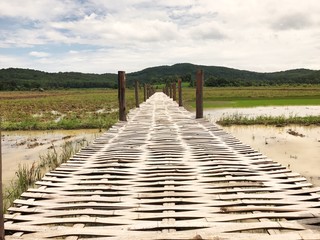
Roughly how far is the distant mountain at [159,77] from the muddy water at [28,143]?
74972mm

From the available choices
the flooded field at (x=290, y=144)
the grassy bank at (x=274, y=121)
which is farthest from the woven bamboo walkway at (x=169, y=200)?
the grassy bank at (x=274, y=121)

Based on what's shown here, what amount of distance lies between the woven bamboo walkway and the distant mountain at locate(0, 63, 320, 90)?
83096 millimetres

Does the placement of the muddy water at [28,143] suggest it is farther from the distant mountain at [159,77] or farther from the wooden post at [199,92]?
the distant mountain at [159,77]

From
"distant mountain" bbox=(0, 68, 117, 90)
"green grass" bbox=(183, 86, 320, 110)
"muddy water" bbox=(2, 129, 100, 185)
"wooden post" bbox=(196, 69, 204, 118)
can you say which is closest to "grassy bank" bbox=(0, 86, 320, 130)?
"green grass" bbox=(183, 86, 320, 110)

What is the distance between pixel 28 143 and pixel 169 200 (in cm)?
875

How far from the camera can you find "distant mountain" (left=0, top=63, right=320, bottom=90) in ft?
313

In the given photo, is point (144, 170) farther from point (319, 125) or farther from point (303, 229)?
point (319, 125)

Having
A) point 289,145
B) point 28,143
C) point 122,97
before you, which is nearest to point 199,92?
point 122,97

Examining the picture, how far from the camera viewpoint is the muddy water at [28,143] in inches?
327

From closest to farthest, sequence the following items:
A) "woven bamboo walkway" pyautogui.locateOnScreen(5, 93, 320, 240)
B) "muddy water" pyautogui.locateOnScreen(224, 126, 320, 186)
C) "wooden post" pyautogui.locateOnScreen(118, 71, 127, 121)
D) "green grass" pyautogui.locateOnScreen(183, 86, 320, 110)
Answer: "woven bamboo walkway" pyautogui.locateOnScreen(5, 93, 320, 240) < "muddy water" pyautogui.locateOnScreen(224, 126, 320, 186) < "wooden post" pyautogui.locateOnScreen(118, 71, 127, 121) < "green grass" pyautogui.locateOnScreen(183, 86, 320, 110)

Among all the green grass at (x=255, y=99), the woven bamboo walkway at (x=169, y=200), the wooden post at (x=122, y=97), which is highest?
the wooden post at (x=122, y=97)

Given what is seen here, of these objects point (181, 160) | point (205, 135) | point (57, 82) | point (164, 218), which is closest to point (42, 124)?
point (205, 135)

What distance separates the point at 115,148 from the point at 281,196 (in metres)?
3.42

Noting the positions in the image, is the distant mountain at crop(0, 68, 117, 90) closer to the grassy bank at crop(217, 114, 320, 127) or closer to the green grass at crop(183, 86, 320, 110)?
the green grass at crop(183, 86, 320, 110)
